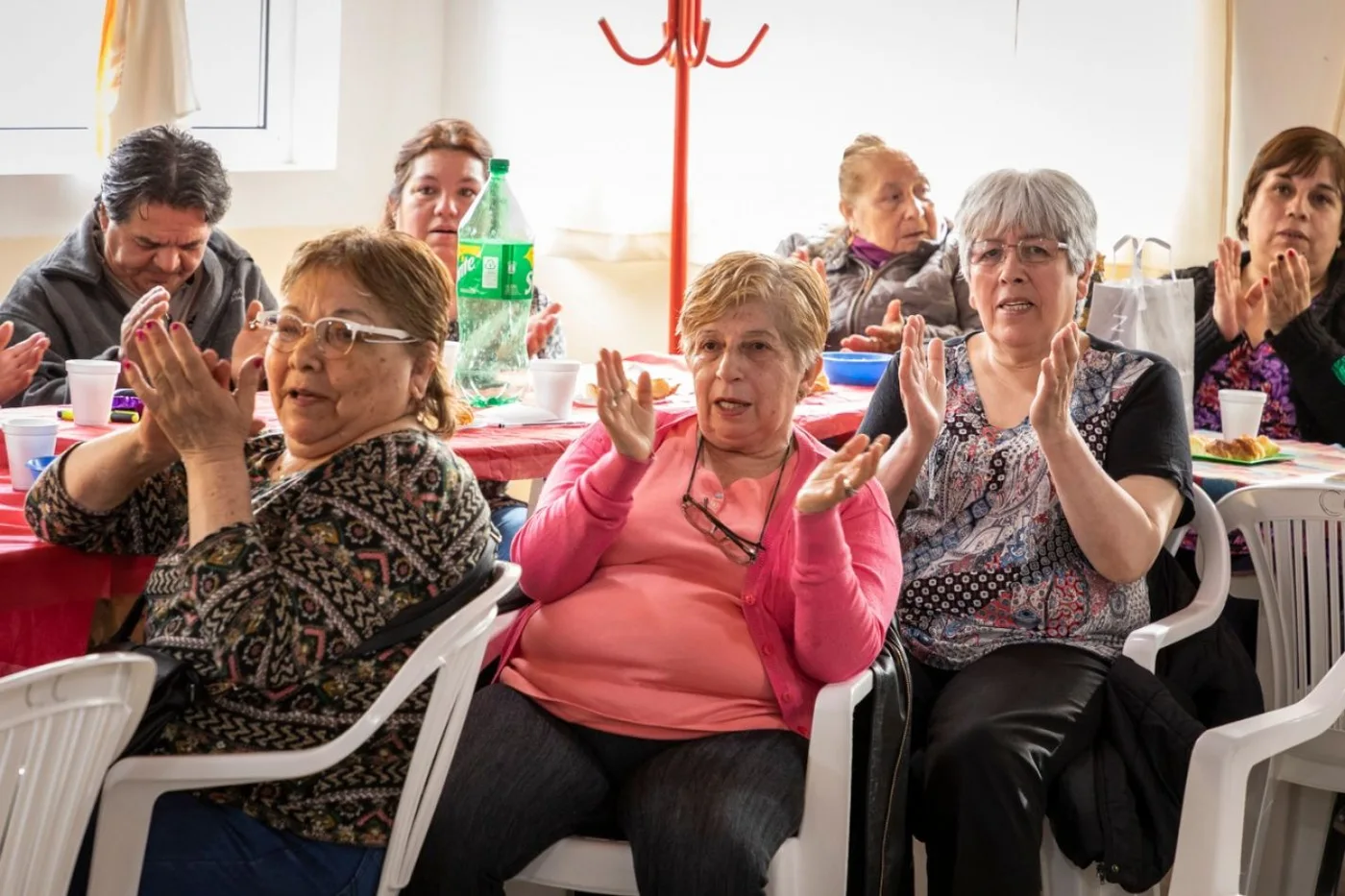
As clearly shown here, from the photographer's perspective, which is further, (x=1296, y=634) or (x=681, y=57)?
(x=681, y=57)

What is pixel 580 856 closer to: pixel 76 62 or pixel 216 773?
pixel 216 773

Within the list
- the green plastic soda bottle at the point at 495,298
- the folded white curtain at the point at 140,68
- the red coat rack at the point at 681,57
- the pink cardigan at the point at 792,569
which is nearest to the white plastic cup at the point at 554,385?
the green plastic soda bottle at the point at 495,298

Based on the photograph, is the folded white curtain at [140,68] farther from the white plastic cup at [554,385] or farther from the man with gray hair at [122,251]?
the white plastic cup at [554,385]

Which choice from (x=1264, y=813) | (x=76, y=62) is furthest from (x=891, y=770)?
(x=76, y=62)

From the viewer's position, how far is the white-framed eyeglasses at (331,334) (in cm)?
167

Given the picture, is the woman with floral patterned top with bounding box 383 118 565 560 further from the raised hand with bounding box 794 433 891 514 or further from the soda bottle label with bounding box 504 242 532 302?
the raised hand with bounding box 794 433 891 514

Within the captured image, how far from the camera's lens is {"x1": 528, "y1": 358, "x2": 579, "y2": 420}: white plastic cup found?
2547 millimetres

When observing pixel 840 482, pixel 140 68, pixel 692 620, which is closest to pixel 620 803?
pixel 692 620

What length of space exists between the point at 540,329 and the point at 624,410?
1.18 metres

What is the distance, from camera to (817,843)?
1766 mm

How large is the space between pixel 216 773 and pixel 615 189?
394 centimetres

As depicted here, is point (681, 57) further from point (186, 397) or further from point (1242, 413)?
point (186, 397)

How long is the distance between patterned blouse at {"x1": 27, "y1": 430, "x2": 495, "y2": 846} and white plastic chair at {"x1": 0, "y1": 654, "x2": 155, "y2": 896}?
20 cm

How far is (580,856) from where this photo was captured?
5.82 ft
